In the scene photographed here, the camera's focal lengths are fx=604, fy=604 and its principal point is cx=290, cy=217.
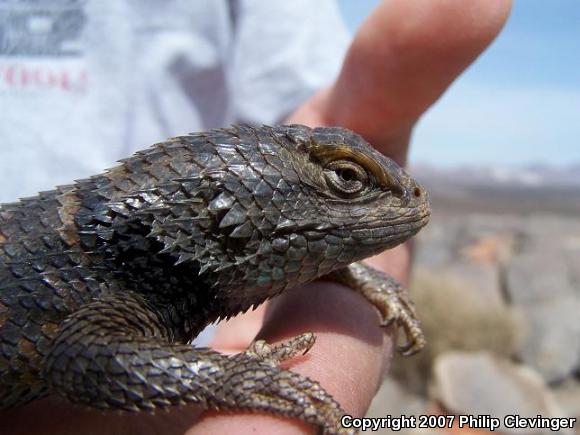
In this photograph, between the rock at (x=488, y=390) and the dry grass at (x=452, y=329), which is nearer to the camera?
the rock at (x=488, y=390)

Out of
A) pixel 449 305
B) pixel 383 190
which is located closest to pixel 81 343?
pixel 383 190

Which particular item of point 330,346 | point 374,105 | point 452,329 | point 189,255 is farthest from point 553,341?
point 189,255

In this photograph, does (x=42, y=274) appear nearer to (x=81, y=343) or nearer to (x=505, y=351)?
(x=81, y=343)

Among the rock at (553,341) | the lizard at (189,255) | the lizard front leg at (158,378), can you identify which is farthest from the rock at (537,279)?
the lizard front leg at (158,378)

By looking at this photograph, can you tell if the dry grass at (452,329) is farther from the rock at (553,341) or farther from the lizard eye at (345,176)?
the lizard eye at (345,176)

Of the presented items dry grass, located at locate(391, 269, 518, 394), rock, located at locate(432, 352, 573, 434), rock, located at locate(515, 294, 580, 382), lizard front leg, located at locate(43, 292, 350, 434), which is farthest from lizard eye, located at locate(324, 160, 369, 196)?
rock, located at locate(515, 294, 580, 382)

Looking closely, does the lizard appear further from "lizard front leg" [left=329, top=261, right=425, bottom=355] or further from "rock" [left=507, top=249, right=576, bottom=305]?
"rock" [left=507, top=249, right=576, bottom=305]
